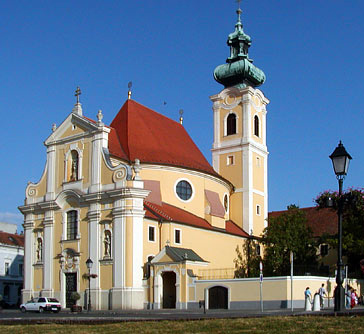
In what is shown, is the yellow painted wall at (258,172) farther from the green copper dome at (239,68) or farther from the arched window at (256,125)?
the green copper dome at (239,68)

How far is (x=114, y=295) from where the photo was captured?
3997 cm

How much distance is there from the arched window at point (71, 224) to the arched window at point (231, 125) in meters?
21.3

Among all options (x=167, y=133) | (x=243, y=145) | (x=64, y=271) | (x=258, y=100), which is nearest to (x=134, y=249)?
(x=64, y=271)

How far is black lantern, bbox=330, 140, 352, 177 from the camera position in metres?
16.3

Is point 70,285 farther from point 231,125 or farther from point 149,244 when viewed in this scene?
point 231,125

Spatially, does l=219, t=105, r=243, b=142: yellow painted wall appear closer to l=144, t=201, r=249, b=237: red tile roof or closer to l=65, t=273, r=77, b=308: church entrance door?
l=144, t=201, r=249, b=237: red tile roof

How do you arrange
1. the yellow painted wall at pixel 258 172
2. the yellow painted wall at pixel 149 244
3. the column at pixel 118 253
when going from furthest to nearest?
the yellow painted wall at pixel 258 172
the yellow painted wall at pixel 149 244
the column at pixel 118 253

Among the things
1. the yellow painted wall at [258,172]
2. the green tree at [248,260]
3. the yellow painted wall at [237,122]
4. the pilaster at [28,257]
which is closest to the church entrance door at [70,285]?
the pilaster at [28,257]

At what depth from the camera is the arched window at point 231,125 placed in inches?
2361

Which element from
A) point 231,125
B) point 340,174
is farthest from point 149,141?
point 340,174

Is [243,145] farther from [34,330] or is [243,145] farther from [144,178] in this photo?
[34,330]

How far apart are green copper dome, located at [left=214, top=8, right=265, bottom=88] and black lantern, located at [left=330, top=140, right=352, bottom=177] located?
4425cm

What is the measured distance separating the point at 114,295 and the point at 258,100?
94.0 feet

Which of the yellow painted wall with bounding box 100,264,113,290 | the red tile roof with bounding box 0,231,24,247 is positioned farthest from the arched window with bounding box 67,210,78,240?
the red tile roof with bounding box 0,231,24,247
